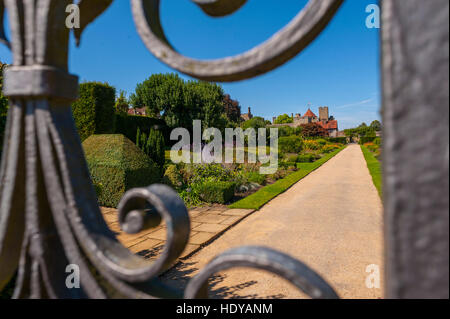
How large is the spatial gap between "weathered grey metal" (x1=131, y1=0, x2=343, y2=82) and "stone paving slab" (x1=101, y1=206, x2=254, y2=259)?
111 inches

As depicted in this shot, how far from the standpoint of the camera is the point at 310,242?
455cm

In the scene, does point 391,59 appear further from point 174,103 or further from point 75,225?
point 174,103

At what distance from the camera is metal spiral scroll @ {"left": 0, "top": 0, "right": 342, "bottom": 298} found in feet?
2.37

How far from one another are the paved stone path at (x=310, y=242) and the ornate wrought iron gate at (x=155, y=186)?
2.52 meters

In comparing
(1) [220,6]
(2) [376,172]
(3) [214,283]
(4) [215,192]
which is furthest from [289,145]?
(1) [220,6]

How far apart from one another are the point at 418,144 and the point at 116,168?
7170mm

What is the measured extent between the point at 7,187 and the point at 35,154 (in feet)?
0.43

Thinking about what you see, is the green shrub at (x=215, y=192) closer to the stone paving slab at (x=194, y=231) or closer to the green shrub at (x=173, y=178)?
the stone paving slab at (x=194, y=231)

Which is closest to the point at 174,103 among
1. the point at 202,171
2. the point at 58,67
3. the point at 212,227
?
the point at 202,171

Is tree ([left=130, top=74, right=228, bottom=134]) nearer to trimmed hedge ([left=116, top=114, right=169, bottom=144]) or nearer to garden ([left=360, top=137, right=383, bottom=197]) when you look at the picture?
trimmed hedge ([left=116, top=114, right=169, bottom=144])

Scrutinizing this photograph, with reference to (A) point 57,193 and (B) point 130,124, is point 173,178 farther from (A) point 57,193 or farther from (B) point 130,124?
(B) point 130,124

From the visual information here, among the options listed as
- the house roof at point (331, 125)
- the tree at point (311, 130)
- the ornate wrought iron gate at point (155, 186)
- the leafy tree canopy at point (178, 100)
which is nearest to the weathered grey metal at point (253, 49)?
the ornate wrought iron gate at point (155, 186)

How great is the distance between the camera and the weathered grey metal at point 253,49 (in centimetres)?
59

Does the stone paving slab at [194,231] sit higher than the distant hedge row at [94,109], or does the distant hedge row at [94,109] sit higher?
the distant hedge row at [94,109]
